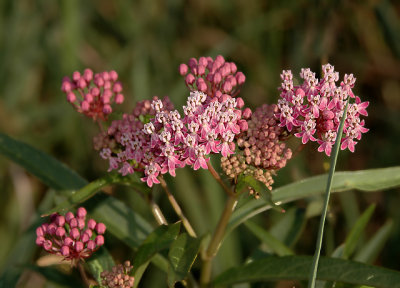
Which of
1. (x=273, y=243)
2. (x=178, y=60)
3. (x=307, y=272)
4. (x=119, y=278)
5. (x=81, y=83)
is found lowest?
(x=119, y=278)

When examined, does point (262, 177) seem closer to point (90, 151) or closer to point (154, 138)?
point (154, 138)

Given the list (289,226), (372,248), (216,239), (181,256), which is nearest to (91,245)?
(181,256)

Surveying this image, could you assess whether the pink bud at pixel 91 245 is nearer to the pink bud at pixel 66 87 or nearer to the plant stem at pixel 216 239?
the plant stem at pixel 216 239

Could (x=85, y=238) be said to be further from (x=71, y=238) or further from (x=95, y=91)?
(x=95, y=91)

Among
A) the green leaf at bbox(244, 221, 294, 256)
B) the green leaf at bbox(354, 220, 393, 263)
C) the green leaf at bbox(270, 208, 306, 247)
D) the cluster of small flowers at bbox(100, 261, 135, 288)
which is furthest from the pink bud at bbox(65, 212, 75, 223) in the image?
the green leaf at bbox(354, 220, 393, 263)

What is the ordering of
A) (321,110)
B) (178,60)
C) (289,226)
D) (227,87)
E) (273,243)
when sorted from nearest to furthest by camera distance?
(321,110) → (227,87) → (273,243) → (289,226) → (178,60)

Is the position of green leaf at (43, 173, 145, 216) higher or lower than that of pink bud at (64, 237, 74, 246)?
higher

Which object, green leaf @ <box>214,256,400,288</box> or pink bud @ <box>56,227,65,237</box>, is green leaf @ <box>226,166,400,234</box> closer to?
green leaf @ <box>214,256,400,288</box>
